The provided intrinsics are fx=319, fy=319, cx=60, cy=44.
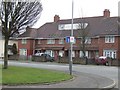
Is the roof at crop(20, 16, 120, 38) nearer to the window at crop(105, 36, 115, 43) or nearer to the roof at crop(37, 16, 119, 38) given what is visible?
the roof at crop(37, 16, 119, 38)

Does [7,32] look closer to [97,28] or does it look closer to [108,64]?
[108,64]

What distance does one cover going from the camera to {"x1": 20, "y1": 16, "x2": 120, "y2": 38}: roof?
61219 millimetres

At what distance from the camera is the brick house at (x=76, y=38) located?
59.1 m

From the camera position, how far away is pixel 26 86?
16.0 meters

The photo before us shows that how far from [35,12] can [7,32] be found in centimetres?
283

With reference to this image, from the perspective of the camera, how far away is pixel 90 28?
65562 mm

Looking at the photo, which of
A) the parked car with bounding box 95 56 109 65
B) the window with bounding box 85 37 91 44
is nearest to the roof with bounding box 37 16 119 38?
the window with bounding box 85 37 91 44

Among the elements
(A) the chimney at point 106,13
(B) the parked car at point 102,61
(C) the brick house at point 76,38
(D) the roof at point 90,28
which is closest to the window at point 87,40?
(C) the brick house at point 76,38

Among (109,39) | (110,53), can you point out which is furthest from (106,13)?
(110,53)

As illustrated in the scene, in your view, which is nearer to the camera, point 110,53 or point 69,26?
point 110,53

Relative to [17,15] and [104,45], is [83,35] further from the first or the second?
[17,15]

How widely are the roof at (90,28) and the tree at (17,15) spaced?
2860cm

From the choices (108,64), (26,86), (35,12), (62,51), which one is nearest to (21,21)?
(35,12)

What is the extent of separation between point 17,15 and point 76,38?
39.9m
